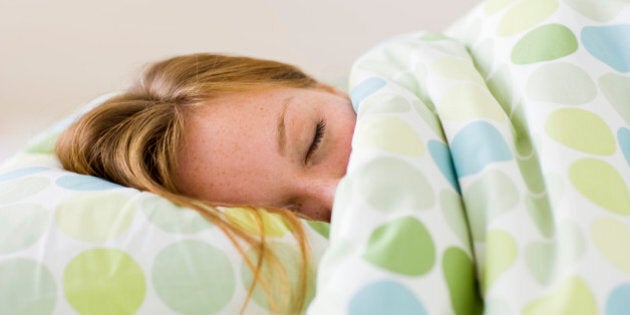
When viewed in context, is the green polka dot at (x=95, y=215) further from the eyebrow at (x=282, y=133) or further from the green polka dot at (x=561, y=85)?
the green polka dot at (x=561, y=85)

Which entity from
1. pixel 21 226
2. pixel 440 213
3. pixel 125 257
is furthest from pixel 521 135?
pixel 21 226

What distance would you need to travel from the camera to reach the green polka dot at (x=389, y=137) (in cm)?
65

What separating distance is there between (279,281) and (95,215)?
0.66 feet

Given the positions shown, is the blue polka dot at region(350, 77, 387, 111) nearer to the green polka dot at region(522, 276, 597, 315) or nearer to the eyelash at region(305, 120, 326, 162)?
the eyelash at region(305, 120, 326, 162)

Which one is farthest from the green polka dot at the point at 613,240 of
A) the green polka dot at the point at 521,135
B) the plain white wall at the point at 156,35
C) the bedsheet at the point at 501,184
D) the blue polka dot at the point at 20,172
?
the plain white wall at the point at 156,35

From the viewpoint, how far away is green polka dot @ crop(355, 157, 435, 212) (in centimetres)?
59

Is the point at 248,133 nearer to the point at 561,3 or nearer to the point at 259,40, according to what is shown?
the point at 561,3

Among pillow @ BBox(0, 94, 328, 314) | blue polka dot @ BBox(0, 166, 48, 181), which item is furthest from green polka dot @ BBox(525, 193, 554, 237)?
blue polka dot @ BBox(0, 166, 48, 181)

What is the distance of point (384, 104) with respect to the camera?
0.75m

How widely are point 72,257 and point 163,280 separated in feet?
0.30

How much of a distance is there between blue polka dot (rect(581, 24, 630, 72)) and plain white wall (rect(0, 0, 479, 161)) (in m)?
0.84

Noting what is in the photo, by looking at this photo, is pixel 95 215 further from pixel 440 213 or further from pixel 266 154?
pixel 440 213

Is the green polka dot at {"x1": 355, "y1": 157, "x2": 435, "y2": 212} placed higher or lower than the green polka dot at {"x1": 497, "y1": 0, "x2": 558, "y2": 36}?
lower

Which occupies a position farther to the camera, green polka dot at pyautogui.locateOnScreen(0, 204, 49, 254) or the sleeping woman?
the sleeping woman
